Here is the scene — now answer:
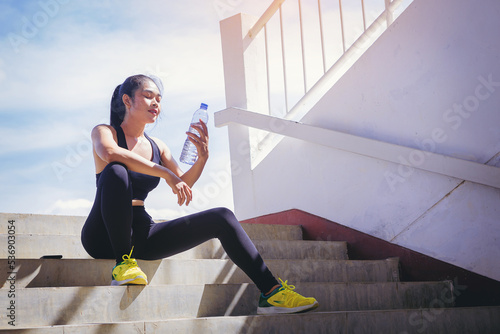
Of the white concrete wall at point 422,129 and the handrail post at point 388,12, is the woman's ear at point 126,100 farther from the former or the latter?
the handrail post at point 388,12

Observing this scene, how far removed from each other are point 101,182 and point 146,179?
0.24m

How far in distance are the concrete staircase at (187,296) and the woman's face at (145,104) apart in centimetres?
62

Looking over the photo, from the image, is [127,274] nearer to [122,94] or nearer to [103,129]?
[103,129]

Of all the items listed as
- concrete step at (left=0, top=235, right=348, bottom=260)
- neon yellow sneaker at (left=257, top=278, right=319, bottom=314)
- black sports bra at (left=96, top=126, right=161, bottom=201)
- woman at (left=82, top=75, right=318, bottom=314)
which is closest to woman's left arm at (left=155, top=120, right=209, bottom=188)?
woman at (left=82, top=75, right=318, bottom=314)

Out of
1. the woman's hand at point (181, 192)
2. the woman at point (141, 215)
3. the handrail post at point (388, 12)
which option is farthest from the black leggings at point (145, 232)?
the handrail post at point (388, 12)

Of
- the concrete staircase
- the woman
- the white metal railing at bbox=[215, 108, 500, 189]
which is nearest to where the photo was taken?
the concrete staircase

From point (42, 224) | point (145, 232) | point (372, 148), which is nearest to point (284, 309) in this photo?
point (145, 232)

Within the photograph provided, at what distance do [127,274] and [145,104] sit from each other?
820mm

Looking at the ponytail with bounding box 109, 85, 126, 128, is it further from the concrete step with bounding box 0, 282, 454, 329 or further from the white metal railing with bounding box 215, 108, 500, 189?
the white metal railing with bounding box 215, 108, 500, 189

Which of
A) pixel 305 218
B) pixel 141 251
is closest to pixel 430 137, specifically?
pixel 305 218

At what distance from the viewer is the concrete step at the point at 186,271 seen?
7.25 ft

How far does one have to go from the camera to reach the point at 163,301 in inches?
88.0

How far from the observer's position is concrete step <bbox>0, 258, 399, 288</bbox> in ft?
7.25

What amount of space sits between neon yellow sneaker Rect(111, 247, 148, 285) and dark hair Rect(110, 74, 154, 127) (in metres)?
0.72
